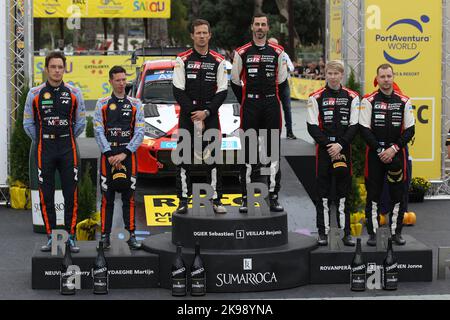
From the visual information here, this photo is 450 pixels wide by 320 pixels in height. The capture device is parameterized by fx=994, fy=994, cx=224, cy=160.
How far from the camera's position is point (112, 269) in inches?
360

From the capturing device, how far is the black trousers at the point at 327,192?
383 inches

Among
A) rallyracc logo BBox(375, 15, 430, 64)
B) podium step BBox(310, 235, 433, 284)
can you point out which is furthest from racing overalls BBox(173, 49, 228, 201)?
rallyracc logo BBox(375, 15, 430, 64)

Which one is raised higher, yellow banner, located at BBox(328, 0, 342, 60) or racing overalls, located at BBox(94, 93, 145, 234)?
yellow banner, located at BBox(328, 0, 342, 60)

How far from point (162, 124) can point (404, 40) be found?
375cm

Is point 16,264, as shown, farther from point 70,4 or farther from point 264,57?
point 70,4

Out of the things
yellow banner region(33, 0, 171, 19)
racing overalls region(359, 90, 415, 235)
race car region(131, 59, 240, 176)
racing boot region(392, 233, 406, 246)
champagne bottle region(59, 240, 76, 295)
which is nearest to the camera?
champagne bottle region(59, 240, 76, 295)

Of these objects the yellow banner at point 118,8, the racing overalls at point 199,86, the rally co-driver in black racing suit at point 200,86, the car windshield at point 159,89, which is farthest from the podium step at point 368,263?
the yellow banner at point 118,8

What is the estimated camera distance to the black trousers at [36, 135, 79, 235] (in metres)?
9.51

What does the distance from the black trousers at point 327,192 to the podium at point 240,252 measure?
1.93 feet

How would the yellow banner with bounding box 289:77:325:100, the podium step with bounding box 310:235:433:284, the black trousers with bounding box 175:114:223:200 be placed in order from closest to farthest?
the podium step with bounding box 310:235:433:284
the black trousers with bounding box 175:114:223:200
the yellow banner with bounding box 289:77:325:100

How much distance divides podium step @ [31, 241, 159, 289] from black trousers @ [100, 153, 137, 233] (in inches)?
20.6

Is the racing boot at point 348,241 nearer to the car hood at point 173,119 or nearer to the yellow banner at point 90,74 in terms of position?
the car hood at point 173,119

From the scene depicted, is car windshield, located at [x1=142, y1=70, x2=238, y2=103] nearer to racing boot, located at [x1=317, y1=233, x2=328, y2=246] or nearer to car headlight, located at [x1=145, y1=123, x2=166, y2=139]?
car headlight, located at [x1=145, y1=123, x2=166, y2=139]

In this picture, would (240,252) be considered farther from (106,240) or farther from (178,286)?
(106,240)
